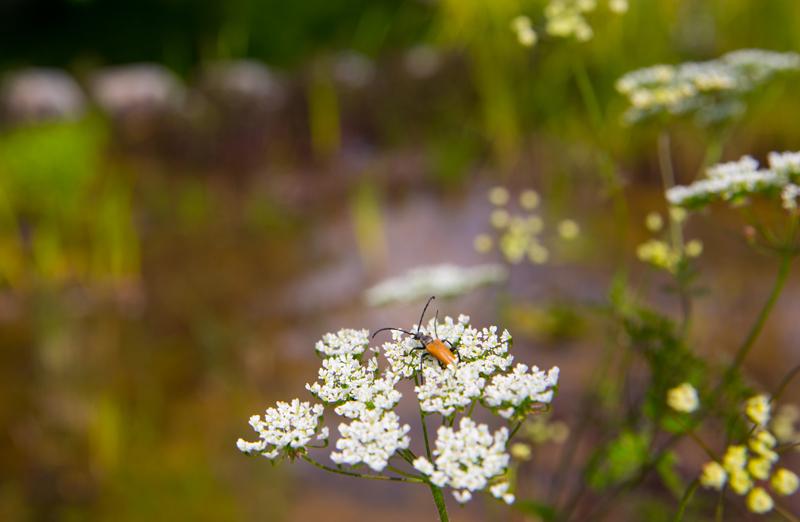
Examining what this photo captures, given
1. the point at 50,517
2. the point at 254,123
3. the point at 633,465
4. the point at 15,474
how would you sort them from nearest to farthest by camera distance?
the point at 633,465, the point at 50,517, the point at 15,474, the point at 254,123

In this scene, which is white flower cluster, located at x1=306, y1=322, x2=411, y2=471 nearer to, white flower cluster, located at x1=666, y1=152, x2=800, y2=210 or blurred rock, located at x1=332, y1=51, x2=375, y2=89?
white flower cluster, located at x1=666, y1=152, x2=800, y2=210


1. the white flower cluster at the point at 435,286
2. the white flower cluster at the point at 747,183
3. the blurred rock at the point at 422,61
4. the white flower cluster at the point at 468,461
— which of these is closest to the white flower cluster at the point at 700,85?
the white flower cluster at the point at 747,183

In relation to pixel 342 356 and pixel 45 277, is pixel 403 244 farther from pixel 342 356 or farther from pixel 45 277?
pixel 342 356

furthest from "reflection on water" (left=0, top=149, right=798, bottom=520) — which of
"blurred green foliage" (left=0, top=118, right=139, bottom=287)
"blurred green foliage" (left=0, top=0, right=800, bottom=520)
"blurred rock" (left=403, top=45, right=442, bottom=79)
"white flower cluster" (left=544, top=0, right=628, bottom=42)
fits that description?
"blurred rock" (left=403, top=45, right=442, bottom=79)

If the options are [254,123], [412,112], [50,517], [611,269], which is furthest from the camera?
[254,123]

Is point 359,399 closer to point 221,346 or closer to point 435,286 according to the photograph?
point 435,286

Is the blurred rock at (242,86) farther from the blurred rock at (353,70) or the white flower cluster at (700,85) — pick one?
the white flower cluster at (700,85)

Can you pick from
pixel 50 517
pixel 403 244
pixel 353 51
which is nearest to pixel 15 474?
pixel 50 517
